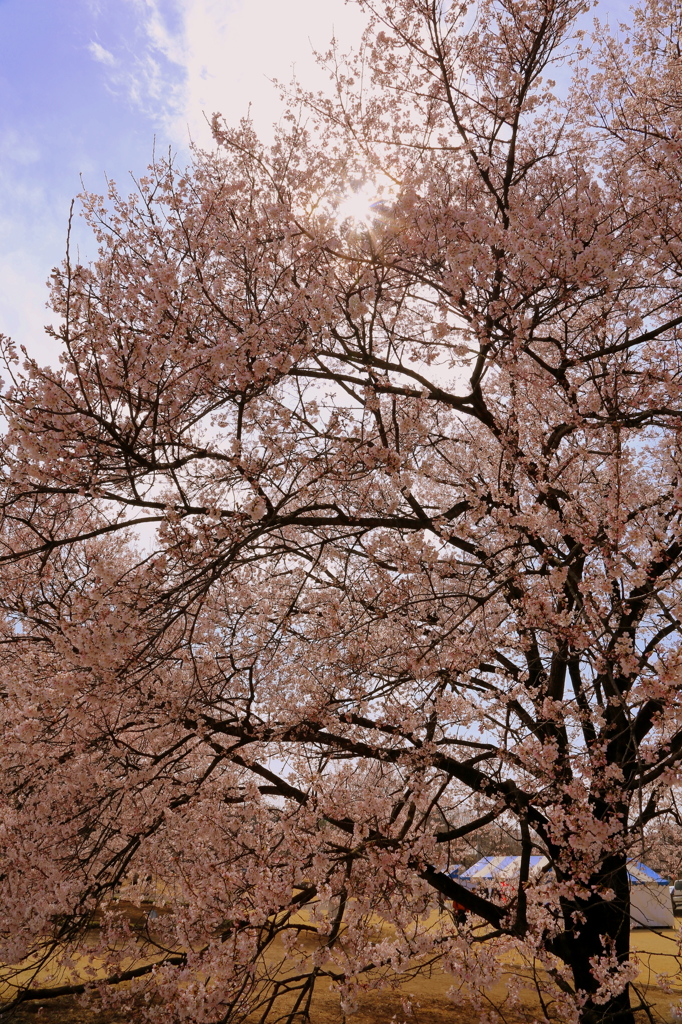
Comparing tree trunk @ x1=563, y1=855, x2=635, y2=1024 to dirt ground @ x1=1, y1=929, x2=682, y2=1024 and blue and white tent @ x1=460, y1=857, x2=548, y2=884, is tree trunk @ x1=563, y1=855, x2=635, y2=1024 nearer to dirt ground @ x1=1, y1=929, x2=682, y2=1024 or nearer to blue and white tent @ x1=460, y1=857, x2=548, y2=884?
blue and white tent @ x1=460, y1=857, x2=548, y2=884

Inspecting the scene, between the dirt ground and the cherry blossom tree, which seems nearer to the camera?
the cherry blossom tree

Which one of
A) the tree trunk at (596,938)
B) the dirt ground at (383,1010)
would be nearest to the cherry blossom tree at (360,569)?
the tree trunk at (596,938)

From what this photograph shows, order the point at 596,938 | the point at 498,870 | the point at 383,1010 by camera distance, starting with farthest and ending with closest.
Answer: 1. the point at 498,870
2. the point at 383,1010
3. the point at 596,938

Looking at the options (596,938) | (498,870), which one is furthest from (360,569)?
(498,870)

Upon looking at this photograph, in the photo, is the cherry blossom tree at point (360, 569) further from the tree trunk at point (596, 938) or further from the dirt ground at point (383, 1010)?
the dirt ground at point (383, 1010)

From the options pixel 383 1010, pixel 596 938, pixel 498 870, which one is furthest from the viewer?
pixel 498 870

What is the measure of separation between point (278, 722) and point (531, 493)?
11.1 ft

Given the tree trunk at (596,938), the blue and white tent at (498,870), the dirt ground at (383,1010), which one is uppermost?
the blue and white tent at (498,870)

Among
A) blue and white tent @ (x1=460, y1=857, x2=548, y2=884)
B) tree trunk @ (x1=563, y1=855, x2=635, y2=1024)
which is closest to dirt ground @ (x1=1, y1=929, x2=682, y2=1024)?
blue and white tent @ (x1=460, y1=857, x2=548, y2=884)

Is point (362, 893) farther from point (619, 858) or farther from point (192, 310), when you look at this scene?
point (192, 310)

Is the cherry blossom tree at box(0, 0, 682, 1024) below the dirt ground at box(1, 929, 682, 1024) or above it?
above

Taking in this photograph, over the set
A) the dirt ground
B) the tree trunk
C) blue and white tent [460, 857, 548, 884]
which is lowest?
the dirt ground

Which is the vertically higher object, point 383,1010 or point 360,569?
point 360,569

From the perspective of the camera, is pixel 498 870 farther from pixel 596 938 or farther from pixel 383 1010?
pixel 596 938
